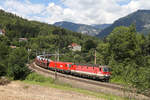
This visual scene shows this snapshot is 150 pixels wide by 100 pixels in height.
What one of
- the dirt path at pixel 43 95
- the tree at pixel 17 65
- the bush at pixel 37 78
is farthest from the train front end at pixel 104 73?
the tree at pixel 17 65

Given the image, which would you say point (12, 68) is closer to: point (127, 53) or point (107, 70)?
point (107, 70)

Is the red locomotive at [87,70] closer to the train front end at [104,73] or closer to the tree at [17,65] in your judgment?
the train front end at [104,73]

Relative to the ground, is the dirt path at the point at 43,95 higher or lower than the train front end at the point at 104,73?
lower

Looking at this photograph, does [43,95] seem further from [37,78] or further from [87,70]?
[87,70]

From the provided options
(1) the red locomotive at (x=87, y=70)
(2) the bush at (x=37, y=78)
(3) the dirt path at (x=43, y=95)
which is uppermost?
(1) the red locomotive at (x=87, y=70)

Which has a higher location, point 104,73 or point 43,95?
point 104,73

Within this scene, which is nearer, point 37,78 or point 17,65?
point 37,78

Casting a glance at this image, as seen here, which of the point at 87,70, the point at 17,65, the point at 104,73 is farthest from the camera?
the point at 87,70

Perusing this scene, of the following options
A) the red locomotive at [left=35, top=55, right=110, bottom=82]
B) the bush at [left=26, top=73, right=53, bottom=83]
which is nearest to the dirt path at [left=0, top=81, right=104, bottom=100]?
the bush at [left=26, top=73, right=53, bottom=83]

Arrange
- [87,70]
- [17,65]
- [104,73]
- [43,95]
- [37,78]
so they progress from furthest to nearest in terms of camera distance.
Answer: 1. [87,70]
2. [17,65]
3. [37,78]
4. [104,73]
5. [43,95]

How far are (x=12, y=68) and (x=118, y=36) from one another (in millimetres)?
27696

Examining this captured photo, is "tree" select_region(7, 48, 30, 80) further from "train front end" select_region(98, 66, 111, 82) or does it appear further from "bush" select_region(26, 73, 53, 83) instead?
"train front end" select_region(98, 66, 111, 82)

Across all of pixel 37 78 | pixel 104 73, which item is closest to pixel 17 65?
pixel 37 78

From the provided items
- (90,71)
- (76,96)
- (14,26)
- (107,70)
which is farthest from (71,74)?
(14,26)
